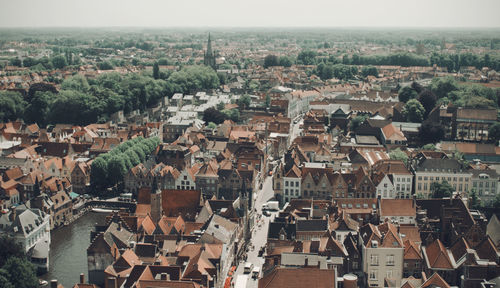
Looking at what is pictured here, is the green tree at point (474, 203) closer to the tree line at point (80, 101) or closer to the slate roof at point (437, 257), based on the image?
the slate roof at point (437, 257)

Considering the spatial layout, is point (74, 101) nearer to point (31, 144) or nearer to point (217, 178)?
point (31, 144)

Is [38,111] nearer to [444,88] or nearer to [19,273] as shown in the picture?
[19,273]

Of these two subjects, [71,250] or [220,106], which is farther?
[220,106]

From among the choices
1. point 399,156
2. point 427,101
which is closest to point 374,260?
point 399,156

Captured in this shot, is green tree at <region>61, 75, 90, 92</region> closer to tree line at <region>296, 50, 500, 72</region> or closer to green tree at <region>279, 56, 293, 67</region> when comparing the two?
green tree at <region>279, 56, 293, 67</region>

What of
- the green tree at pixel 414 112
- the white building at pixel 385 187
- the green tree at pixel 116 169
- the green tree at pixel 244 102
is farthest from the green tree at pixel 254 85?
the white building at pixel 385 187

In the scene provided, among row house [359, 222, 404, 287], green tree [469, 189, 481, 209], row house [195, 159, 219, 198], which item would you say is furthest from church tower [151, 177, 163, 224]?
green tree [469, 189, 481, 209]
